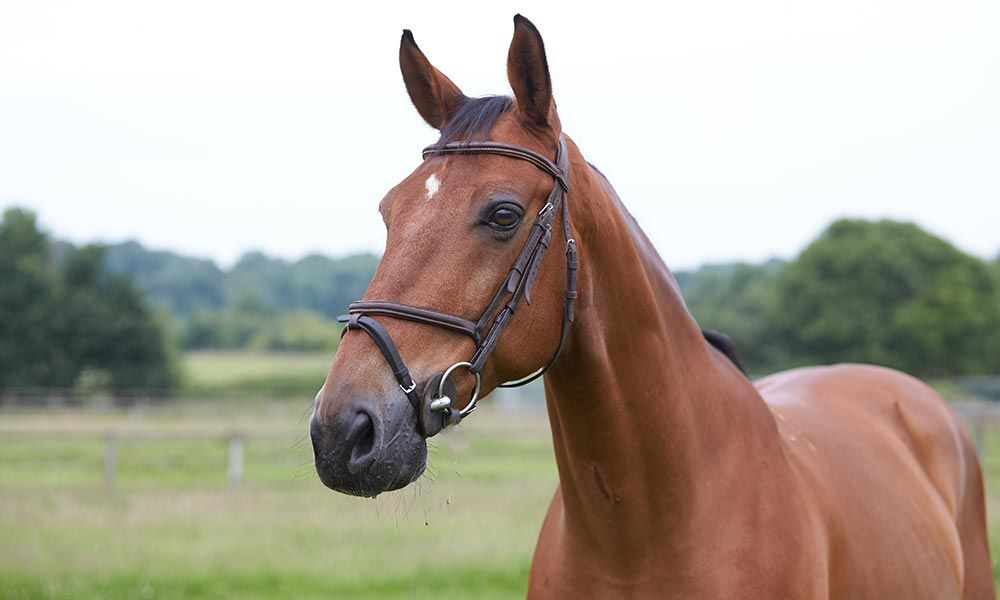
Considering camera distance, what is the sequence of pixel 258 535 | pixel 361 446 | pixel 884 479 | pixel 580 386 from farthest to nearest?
pixel 258 535 → pixel 884 479 → pixel 580 386 → pixel 361 446

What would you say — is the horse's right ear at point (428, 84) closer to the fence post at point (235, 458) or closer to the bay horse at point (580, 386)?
the bay horse at point (580, 386)

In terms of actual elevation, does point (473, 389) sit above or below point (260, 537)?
above

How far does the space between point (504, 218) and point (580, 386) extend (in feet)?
1.99

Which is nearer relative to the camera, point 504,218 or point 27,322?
point 504,218

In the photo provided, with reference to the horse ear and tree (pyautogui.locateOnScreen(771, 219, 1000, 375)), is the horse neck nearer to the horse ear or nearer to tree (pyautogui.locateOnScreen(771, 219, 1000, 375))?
the horse ear

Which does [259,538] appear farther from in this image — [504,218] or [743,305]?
[743,305]

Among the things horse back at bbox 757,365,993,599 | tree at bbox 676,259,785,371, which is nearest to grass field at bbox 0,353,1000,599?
horse back at bbox 757,365,993,599

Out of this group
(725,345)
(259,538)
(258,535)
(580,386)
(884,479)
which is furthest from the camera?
(258,535)

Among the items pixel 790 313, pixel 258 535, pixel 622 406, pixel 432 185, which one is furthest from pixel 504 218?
pixel 790 313

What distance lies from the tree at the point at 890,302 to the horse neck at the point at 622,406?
1929 inches

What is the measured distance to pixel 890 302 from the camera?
174 feet

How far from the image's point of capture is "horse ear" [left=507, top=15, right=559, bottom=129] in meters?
2.46

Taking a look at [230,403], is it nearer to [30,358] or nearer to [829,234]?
[30,358]

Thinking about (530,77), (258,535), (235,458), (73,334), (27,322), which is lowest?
(73,334)
